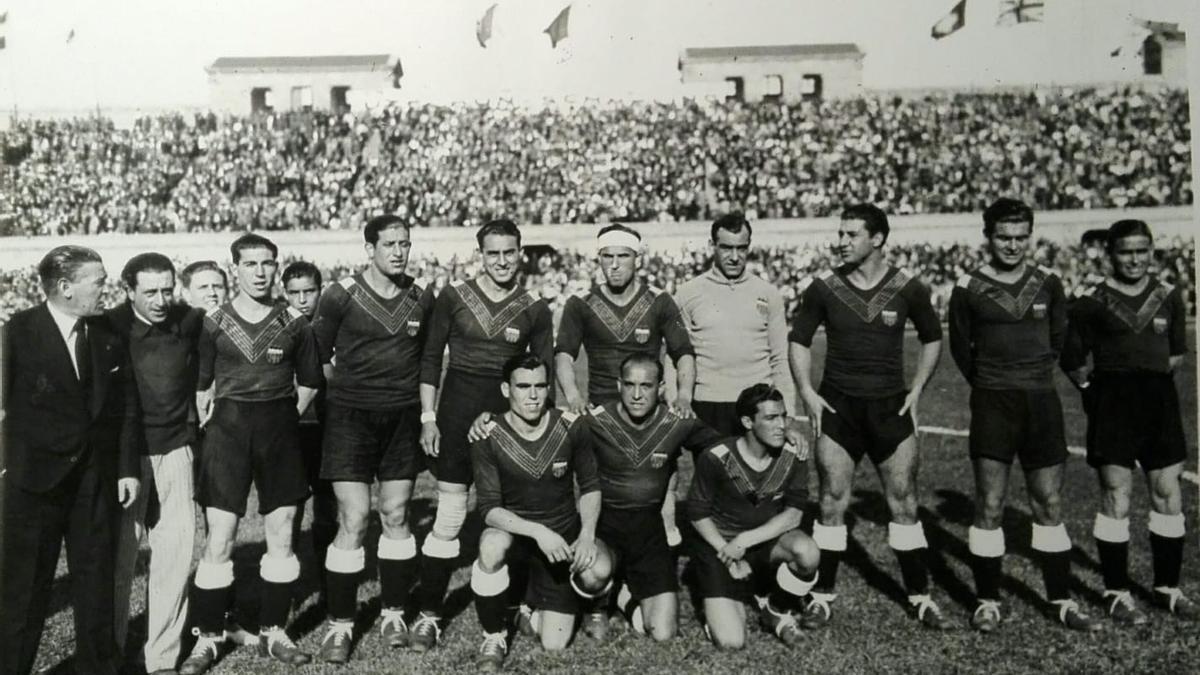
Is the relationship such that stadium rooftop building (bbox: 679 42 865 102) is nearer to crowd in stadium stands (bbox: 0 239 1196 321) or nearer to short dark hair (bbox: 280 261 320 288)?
crowd in stadium stands (bbox: 0 239 1196 321)

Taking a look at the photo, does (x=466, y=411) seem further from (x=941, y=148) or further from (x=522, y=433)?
(x=941, y=148)

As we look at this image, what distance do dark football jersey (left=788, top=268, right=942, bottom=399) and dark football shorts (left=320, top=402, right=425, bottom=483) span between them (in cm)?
170

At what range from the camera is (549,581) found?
3.36 metres

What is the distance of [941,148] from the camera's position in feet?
22.5

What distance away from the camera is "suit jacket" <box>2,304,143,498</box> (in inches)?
112

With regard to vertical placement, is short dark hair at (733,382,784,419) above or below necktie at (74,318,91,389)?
below

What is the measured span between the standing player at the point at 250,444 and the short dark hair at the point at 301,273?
0.72m

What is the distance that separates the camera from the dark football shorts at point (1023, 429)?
3.42 meters

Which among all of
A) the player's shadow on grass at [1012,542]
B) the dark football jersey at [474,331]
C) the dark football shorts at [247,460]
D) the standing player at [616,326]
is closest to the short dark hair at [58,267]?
the dark football shorts at [247,460]

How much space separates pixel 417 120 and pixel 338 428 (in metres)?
2.24

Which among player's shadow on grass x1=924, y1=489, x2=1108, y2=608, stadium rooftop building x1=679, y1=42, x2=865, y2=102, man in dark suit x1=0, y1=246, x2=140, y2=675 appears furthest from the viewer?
stadium rooftop building x1=679, y1=42, x2=865, y2=102

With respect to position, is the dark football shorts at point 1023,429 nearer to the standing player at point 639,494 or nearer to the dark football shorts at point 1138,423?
the dark football shorts at point 1138,423

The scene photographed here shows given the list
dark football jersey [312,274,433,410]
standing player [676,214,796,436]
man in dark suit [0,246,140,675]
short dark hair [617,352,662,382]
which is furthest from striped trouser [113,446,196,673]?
standing player [676,214,796,436]

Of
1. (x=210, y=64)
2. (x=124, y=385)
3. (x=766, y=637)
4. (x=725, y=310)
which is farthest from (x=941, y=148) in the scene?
(x=124, y=385)
